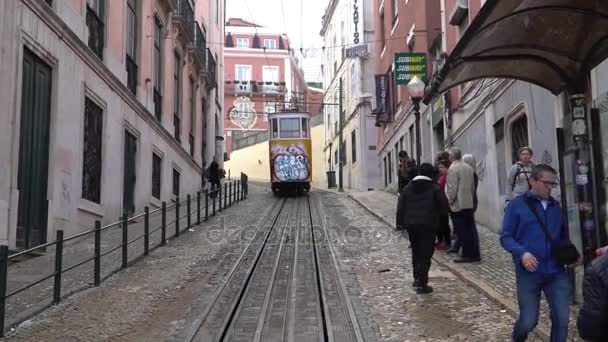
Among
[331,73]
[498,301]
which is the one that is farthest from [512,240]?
[331,73]

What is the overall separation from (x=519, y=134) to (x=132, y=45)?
11.0 metres

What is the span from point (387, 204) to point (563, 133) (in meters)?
14.3

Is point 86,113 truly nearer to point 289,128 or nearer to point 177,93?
point 177,93

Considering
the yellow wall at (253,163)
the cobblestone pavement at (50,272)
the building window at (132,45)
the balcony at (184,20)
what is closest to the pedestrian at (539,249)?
the cobblestone pavement at (50,272)

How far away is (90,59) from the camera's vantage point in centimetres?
1331

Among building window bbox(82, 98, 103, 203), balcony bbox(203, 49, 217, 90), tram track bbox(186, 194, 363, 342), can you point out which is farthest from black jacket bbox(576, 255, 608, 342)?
balcony bbox(203, 49, 217, 90)

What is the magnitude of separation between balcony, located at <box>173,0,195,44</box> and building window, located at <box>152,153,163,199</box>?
19.0 ft

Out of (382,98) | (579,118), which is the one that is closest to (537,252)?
(579,118)

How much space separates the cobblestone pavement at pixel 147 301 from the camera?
20.8 feet

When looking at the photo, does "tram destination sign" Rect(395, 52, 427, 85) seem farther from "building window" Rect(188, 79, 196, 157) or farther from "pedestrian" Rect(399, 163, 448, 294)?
"pedestrian" Rect(399, 163, 448, 294)

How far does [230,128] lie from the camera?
54.9 m

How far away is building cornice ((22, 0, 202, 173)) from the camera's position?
1074 centimetres

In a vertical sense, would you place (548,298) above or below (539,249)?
below

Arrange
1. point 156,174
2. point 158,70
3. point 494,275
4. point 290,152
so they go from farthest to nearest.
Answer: point 290,152, point 158,70, point 156,174, point 494,275
